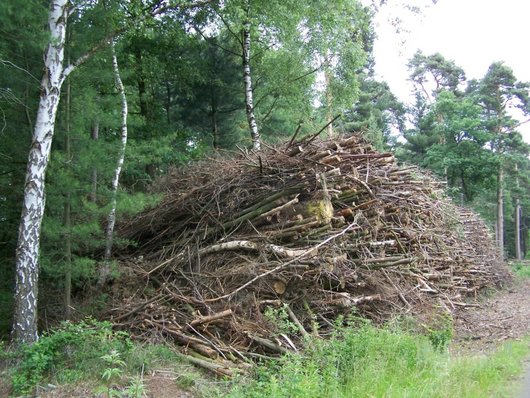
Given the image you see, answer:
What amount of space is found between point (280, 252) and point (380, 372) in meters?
3.21

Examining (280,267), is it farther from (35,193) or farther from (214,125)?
(214,125)

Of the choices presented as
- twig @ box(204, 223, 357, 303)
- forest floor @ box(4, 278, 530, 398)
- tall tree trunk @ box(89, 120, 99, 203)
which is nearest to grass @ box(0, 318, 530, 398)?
forest floor @ box(4, 278, 530, 398)

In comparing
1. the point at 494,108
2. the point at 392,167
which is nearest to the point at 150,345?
the point at 392,167

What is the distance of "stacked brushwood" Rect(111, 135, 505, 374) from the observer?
6879 mm

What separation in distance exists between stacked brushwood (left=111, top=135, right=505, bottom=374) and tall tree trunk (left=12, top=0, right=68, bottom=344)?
1465mm

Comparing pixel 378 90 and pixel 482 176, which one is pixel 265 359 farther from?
pixel 378 90

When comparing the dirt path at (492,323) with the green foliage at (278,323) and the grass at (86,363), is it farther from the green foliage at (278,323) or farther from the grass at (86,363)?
the grass at (86,363)

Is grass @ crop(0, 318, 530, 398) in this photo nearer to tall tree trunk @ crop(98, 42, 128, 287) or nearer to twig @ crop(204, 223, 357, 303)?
twig @ crop(204, 223, 357, 303)

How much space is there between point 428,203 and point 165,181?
673 centimetres

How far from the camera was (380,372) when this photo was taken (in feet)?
15.9

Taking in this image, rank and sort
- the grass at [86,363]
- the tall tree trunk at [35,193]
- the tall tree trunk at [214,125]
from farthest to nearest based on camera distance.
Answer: the tall tree trunk at [214,125]
the tall tree trunk at [35,193]
the grass at [86,363]

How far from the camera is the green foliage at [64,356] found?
189 inches

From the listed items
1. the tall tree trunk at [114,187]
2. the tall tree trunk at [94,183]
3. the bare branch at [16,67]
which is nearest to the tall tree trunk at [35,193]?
the bare branch at [16,67]

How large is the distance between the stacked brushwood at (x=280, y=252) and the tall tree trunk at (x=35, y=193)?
1465 mm
